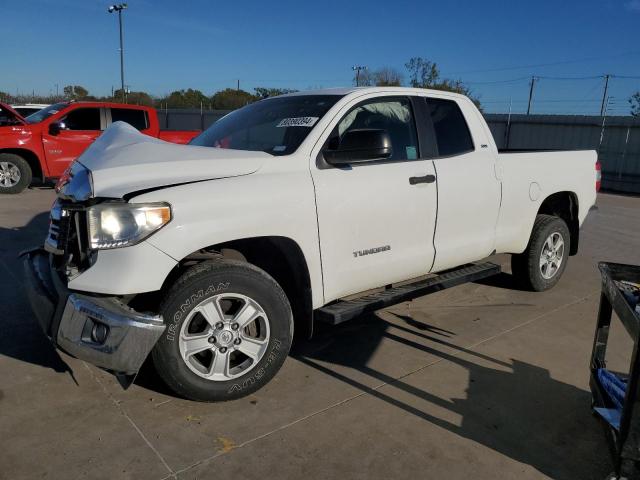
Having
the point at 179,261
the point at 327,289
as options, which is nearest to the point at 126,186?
the point at 179,261

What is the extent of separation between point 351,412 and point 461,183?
2.01 m

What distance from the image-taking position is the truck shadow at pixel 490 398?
9.36ft

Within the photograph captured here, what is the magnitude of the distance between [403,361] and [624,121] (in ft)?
52.5

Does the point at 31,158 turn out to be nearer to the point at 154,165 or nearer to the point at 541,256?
the point at 154,165

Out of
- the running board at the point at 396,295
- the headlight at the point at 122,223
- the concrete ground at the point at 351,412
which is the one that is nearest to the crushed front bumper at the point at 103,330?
the headlight at the point at 122,223

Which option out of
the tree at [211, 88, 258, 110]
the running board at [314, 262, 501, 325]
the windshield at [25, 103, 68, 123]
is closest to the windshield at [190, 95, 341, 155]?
the running board at [314, 262, 501, 325]

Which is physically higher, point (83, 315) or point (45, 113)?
point (45, 113)

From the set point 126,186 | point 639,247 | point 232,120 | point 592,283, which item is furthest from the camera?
point 639,247

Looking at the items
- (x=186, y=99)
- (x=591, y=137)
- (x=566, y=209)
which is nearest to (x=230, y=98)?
(x=186, y=99)

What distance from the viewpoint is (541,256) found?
5.34m

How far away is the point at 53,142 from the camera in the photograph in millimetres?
10781

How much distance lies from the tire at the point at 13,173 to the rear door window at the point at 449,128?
29.8 feet

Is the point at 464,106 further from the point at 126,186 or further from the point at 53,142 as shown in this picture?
the point at 53,142

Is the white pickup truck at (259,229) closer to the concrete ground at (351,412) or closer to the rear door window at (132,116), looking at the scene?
the concrete ground at (351,412)
